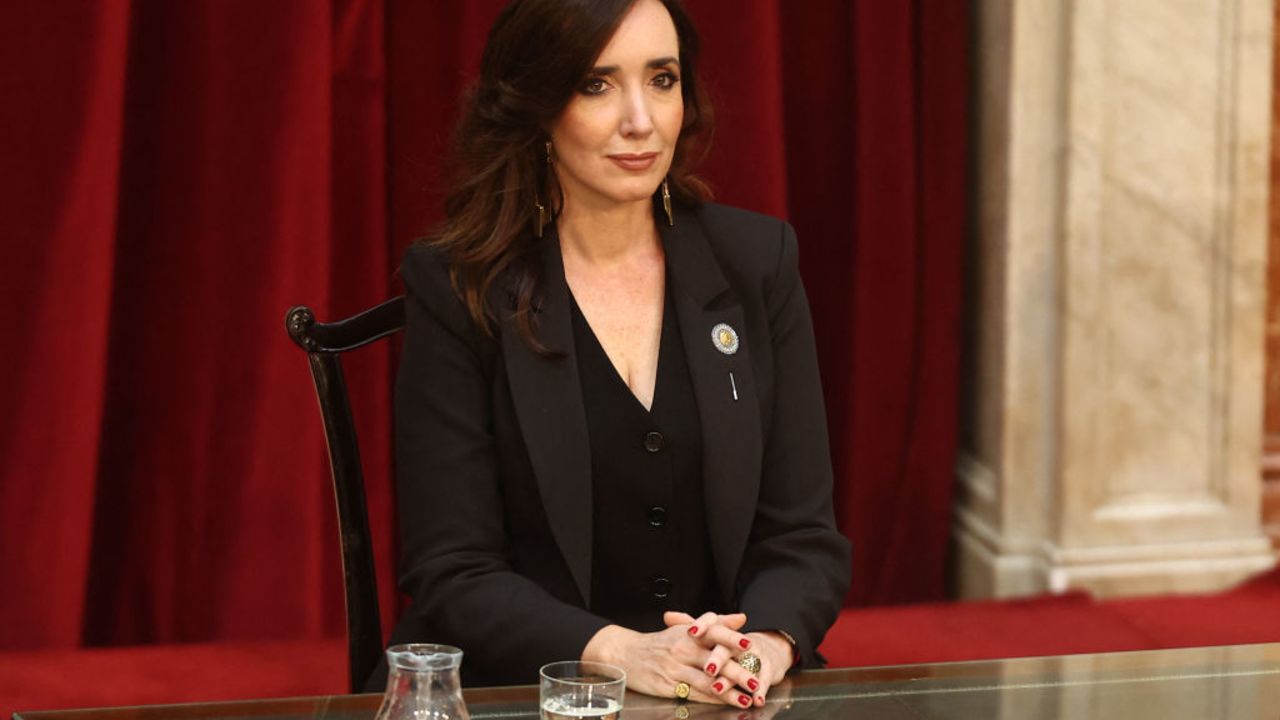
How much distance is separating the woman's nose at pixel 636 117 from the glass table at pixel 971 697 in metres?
0.72

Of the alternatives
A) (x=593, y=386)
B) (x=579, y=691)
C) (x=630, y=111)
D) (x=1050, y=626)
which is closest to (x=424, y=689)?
(x=579, y=691)

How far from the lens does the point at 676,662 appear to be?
1799mm

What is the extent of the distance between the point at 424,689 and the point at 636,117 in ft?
3.20

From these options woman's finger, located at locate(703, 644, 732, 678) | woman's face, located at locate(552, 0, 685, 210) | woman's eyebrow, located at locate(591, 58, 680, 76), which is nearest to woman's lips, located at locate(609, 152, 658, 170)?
woman's face, located at locate(552, 0, 685, 210)

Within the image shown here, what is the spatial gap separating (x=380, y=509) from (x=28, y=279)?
0.77 m

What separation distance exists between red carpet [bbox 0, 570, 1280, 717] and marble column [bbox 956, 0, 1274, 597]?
8 centimetres

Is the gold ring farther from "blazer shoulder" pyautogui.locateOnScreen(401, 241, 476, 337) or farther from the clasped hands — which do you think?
"blazer shoulder" pyautogui.locateOnScreen(401, 241, 476, 337)

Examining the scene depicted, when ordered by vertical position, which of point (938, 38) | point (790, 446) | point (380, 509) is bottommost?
point (380, 509)

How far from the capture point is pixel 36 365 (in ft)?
10.3

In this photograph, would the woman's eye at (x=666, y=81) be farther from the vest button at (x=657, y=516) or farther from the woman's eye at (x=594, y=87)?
the vest button at (x=657, y=516)

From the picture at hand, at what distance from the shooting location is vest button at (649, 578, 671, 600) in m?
2.24

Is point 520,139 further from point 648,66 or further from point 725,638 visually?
point 725,638

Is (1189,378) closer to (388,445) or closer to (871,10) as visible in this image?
(871,10)

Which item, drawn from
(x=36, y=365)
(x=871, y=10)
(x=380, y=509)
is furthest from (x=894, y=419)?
(x=36, y=365)
